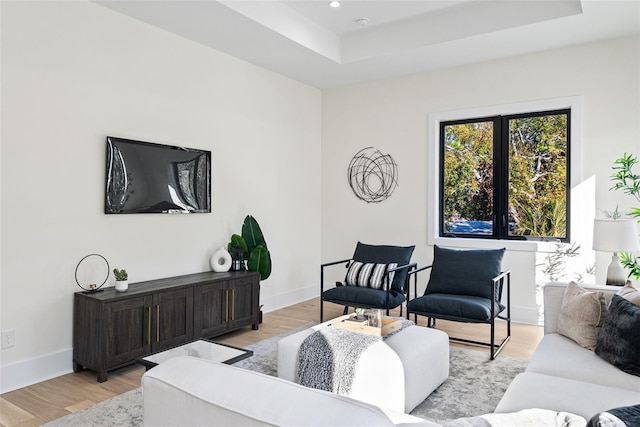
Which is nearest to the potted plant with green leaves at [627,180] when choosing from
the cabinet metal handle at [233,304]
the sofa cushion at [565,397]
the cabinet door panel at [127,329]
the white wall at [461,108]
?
the white wall at [461,108]

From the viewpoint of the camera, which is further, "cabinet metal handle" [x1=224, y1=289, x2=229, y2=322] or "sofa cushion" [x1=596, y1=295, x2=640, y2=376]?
"cabinet metal handle" [x1=224, y1=289, x2=229, y2=322]

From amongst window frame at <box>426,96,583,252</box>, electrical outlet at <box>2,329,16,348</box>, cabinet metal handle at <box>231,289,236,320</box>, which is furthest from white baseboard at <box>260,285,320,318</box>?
electrical outlet at <box>2,329,16,348</box>

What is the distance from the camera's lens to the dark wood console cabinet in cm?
324

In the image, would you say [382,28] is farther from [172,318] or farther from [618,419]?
[618,419]

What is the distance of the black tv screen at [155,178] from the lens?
3723 millimetres

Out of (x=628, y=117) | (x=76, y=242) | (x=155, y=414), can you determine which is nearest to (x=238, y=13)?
(x=76, y=242)

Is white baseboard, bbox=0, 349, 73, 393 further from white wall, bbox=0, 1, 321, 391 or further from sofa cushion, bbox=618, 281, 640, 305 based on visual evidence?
sofa cushion, bbox=618, 281, 640, 305

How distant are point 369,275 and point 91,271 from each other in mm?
2476

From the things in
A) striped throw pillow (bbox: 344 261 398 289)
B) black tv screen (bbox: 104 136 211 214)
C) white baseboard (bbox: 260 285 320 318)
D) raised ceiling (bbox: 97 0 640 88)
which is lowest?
white baseboard (bbox: 260 285 320 318)

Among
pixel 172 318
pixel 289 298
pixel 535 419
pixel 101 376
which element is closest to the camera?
pixel 535 419

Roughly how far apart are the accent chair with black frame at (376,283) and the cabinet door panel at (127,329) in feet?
5.43

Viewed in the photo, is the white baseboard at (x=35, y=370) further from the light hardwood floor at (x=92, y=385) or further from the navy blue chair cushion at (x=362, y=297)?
the navy blue chair cushion at (x=362, y=297)

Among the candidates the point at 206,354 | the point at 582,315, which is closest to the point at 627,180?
the point at 582,315

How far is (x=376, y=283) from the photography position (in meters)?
4.39
